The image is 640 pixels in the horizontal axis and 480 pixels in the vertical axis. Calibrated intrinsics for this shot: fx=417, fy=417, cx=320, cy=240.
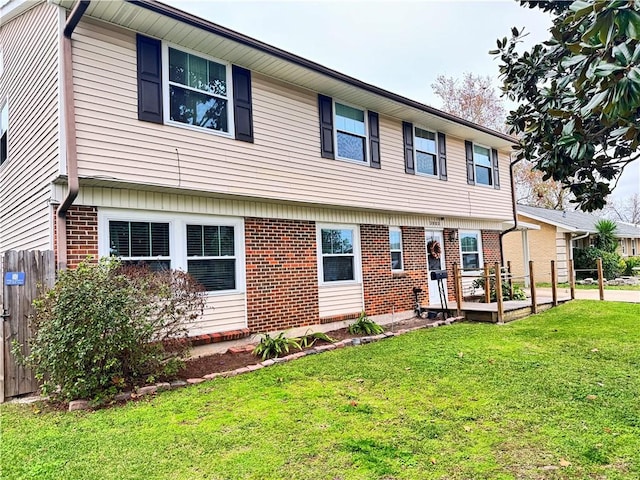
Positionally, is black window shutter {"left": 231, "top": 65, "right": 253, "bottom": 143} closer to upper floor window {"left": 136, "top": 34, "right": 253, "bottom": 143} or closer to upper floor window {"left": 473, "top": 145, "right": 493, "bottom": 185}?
upper floor window {"left": 136, "top": 34, "right": 253, "bottom": 143}

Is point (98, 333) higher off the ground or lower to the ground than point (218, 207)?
lower

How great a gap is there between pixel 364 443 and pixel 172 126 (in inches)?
213

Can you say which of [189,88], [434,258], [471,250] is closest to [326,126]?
[189,88]

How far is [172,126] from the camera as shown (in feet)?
21.7

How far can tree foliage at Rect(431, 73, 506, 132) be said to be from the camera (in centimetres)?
2794

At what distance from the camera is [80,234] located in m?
5.88

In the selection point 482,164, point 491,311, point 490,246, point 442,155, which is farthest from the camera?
point 490,246

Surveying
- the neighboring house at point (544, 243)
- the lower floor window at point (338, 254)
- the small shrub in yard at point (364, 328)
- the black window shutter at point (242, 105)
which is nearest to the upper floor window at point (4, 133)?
the black window shutter at point (242, 105)

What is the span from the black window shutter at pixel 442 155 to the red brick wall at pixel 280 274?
4.75m

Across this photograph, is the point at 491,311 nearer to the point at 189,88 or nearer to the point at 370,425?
the point at 370,425

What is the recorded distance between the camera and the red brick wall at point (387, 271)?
10023 mm

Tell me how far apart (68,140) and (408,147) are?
25.5 feet

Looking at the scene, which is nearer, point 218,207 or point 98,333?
point 98,333

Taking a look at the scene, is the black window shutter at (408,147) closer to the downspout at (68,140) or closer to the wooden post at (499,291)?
the wooden post at (499,291)
